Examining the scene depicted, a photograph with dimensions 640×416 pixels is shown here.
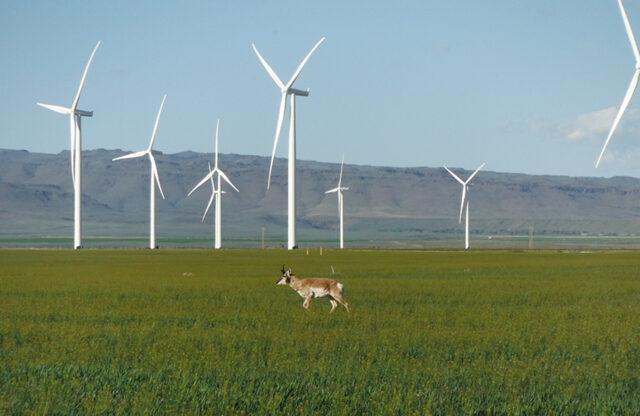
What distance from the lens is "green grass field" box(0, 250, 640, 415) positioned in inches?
634

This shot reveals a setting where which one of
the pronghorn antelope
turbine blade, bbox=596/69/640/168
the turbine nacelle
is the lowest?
the pronghorn antelope

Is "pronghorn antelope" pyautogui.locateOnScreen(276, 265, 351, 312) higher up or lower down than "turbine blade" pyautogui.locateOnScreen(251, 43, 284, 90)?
lower down

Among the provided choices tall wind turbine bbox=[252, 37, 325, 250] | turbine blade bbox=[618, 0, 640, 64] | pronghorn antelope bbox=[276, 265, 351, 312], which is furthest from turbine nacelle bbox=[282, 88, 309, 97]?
pronghorn antelope bbox=[276, 265, 351, 312]

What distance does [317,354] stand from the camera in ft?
69.8

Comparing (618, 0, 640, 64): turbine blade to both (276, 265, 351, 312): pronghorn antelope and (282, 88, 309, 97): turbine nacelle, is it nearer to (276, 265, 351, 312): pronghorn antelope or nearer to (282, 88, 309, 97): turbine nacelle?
(276, 265, 351, 312): pronghorn antelope

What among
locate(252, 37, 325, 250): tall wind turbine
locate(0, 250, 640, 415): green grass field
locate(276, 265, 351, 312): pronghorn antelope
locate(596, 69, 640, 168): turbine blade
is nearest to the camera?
locate(0, 250, 640, 415): green grass field

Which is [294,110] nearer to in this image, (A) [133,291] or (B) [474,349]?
(A) [133,291]

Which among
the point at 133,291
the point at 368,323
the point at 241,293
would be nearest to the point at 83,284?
the point at 133,291

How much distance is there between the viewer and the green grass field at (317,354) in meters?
16.1

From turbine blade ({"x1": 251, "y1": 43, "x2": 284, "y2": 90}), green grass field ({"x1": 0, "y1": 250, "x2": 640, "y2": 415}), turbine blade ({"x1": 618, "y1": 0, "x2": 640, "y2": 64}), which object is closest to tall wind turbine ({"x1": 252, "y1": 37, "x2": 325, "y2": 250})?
turbine blade ({"x1": 251, "y1": 43, "x2": 284, "y2": 90})

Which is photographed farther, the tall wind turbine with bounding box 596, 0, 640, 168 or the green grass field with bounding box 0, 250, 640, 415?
the tall wind turbine with bounding box 596, 0, 640, 168

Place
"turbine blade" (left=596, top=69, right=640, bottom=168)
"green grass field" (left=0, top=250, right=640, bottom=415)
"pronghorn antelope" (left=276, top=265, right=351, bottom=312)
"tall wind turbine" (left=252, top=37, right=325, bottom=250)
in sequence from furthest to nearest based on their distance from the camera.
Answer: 1. "tall wind turbine" (left=252, top=37, right=325, bottom=250)
2. "turbine blade" (left=596, top=69, right=640, bottom=168)
3. "pronghorn antelope" (left=276, top=265, right=351, bottom=312)
4. "green grass field" (left=0, top=250, right=640, bottom=415)

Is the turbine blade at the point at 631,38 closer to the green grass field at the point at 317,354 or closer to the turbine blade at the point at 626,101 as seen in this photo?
the turbine blade at the point at 626,101

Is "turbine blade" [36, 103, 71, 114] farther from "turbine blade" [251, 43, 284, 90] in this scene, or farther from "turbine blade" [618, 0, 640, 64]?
"turbine blade" [618, 0, 640, 64]
